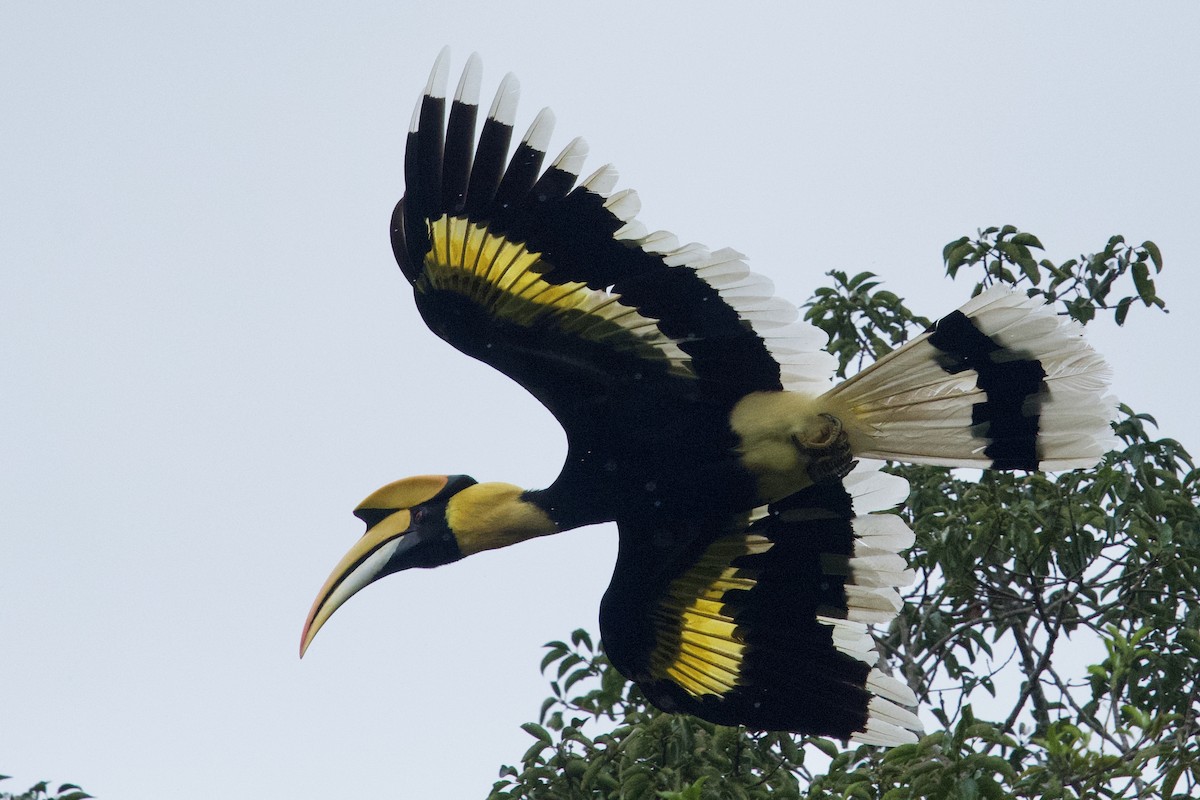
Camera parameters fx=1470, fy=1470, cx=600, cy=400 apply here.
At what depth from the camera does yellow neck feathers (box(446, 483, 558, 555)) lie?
432 cm

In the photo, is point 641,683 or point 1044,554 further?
point 1044,554

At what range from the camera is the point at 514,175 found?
379 cm

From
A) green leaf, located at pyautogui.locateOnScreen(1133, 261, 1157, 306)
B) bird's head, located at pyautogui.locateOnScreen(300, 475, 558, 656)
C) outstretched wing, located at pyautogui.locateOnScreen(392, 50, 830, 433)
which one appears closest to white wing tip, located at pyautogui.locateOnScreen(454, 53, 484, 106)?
outstretched wing, located at pyautogui.locateOnScreen(392, 50, 830, 433)

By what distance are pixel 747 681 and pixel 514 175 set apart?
1.73 metres

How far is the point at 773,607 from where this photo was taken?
459 centimetres

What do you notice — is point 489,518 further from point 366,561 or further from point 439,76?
point 439,76

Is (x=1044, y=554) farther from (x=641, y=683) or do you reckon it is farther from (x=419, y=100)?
(x=419, y=100)

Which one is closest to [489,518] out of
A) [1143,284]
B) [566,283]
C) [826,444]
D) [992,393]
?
[566,283]

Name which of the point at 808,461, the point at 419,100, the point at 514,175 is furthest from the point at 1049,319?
the point at 419,100

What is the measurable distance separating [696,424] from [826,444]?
369 millimetres

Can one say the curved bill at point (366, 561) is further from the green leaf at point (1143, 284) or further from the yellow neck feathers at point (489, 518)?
the green leaf at point (1143, 284)

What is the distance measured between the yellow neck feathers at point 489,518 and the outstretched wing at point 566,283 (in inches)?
15.6

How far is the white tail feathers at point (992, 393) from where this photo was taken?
4.07 m

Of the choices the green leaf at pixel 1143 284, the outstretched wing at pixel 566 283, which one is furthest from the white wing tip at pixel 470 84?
the green leaf at pixel 1143 284
